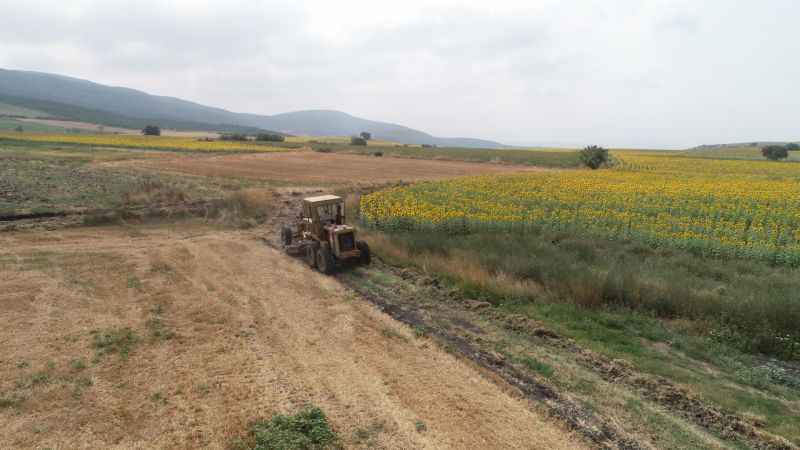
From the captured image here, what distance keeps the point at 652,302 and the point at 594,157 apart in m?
46.2

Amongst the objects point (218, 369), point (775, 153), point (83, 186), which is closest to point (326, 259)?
point (218, 369)

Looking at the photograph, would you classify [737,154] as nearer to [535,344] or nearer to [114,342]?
[535,344]

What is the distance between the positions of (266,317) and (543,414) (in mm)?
6439

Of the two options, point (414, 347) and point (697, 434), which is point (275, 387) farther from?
point (697, 434)

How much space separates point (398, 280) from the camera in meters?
12.5

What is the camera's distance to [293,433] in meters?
5.79

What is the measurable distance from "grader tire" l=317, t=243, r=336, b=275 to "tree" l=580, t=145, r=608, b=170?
4529 centimetres

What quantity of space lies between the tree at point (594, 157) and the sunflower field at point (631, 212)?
23279mm

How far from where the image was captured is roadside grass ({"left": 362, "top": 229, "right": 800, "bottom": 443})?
7043mm

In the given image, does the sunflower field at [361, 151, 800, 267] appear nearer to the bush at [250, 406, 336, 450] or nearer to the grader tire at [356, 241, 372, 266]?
the grader tire at [356, 241, 372, 266]

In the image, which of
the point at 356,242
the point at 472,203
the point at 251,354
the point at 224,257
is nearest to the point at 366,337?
the point at 251,354

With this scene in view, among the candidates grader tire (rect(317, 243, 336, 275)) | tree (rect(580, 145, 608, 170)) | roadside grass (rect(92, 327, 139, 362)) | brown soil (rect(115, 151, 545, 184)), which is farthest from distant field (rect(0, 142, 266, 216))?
tree (rect(580, 145, 608, 170))

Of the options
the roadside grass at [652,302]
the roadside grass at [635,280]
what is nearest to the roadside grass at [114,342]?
the roadside grass at [652,302]

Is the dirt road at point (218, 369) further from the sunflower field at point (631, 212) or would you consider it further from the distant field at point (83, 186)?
Answer: the distant field at point (83, 186)
